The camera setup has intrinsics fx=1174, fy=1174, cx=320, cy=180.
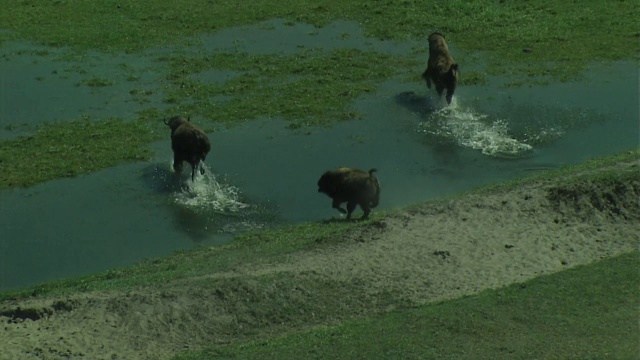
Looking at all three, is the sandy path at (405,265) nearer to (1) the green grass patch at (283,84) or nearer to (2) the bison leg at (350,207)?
(2) the bison leg at (350,207)

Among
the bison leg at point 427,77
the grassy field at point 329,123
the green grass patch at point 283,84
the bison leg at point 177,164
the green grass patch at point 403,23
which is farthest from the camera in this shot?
the green grass patch at point 403,23

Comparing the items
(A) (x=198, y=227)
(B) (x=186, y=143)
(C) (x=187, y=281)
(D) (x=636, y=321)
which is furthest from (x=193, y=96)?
(D) (x=636, y=321)

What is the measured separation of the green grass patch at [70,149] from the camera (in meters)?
23.9

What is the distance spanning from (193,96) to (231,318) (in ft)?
40.3

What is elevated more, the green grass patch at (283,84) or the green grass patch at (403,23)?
the green grass patch at (403,23)

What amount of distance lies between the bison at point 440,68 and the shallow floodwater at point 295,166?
0.42m

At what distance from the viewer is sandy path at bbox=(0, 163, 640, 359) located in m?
16.2

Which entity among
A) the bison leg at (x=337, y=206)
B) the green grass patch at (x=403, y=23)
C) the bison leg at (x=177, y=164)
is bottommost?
the bison leg at (x=337, y=206)

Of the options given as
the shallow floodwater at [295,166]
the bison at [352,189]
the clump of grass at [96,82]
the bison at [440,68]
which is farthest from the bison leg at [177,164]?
the bison at [440,68]

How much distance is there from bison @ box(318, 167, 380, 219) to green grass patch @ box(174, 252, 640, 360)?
450 cm

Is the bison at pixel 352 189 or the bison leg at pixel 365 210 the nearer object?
the bison at pixel 352 189

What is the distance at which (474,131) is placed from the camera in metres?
25.8

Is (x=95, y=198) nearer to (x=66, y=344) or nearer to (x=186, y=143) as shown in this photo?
(x=186, y=143)

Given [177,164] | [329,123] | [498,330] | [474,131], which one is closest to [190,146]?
[177,164]
